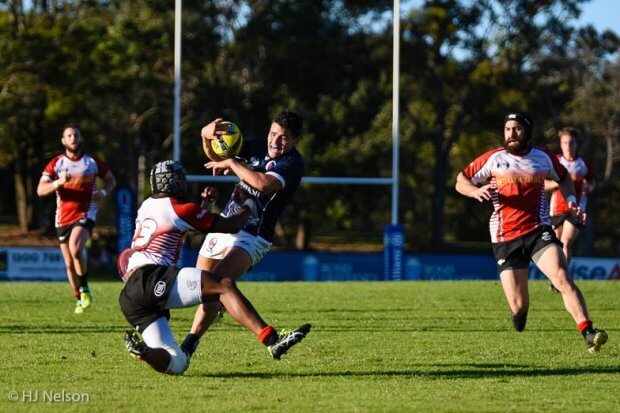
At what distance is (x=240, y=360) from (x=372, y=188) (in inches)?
1442

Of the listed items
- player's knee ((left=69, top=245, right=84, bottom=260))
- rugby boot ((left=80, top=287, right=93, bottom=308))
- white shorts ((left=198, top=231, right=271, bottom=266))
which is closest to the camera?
white shorts ((left=198, top=231, right=271, bottom=266))

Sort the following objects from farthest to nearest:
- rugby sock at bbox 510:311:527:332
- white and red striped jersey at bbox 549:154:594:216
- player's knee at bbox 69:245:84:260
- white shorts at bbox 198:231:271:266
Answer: white and red striped jersey at bbox 549:154:594:216
player's knee at bbox 69:245:84:260
rugby sock at bbox 510:311:527:332
white shorts at bbox 198:231:271:266

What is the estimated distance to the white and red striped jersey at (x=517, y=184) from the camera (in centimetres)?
993

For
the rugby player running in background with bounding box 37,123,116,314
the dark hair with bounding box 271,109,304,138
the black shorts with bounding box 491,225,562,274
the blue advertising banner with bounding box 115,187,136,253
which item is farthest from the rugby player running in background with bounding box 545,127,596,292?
the blue advertising banner with bounding box 115,187,136,253

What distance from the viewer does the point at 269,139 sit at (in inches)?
362

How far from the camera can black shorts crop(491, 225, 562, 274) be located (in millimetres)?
9836

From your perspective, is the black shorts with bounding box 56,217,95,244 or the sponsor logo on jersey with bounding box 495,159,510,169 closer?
the sponsor logo on jersey with bounding box 495,159,510,169

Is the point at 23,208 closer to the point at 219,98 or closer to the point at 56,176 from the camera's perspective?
the point at 219,98

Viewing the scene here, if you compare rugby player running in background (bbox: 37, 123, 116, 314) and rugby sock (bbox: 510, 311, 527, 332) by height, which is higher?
rugby player running in background (bbox: 37, 123, 116, 314)

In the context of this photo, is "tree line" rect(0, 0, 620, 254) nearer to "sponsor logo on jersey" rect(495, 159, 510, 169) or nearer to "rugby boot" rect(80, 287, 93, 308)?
"rugby boot" rect(80, 287, 93, 308)

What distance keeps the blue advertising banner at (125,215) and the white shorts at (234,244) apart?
16.4m

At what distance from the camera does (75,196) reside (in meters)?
14.0

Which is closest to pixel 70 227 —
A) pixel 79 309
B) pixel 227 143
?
pixel 79 309

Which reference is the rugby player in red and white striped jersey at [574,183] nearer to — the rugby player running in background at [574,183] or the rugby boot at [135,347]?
the rugby player running in background at [574,183]
